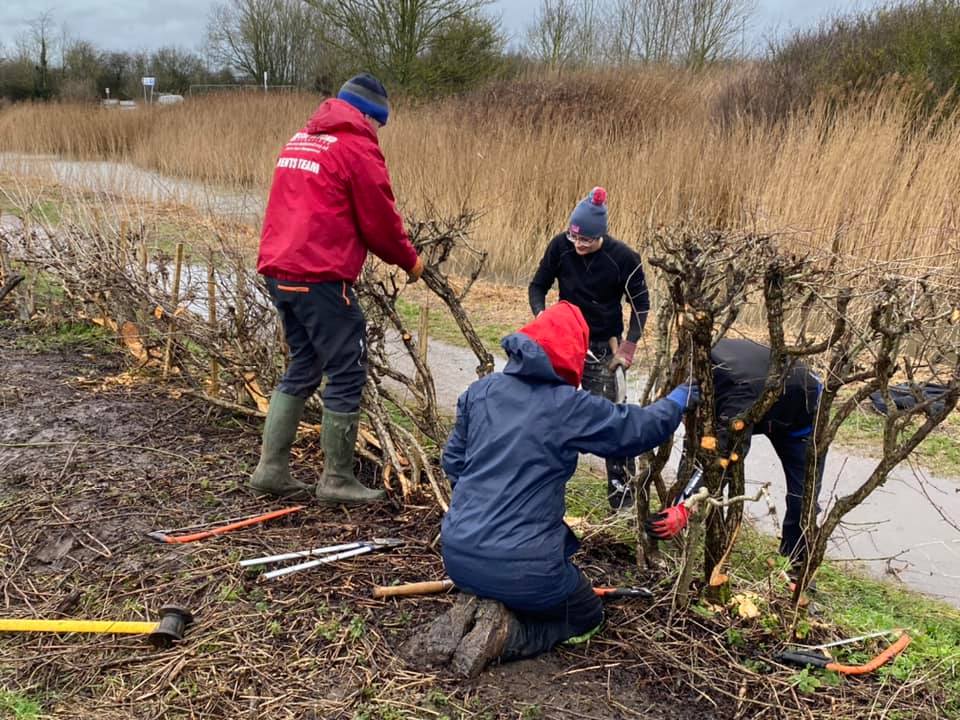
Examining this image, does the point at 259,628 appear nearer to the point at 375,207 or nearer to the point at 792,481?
the point at 375,207

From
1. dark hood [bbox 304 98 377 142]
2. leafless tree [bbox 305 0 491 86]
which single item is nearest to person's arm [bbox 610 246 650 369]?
dark hood [bbox 304 98 377 142]

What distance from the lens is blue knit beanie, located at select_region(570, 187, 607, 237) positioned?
4.22 m

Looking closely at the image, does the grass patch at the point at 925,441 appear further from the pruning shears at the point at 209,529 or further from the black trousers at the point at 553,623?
the pruning shears at the point at 209,529

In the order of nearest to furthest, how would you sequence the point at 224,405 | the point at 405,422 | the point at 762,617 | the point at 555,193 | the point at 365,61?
the point at 762,617, the point at 224,405, the point at 405,422, the point at 555,193, the point at 365,61

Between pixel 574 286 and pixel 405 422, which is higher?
pixel 574 286

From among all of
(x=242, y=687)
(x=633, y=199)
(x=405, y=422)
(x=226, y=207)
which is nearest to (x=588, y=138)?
(x=633, y=199)

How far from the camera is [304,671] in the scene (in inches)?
106

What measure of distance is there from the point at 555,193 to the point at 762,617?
8544 millimetres

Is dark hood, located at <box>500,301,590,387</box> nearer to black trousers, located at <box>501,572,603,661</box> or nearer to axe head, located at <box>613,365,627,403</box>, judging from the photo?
black trousers, located at <box>501,572,603,661</box>

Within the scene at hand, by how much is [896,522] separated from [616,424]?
9.10ft

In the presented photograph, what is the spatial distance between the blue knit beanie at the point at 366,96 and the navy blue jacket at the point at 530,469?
4.84 ft

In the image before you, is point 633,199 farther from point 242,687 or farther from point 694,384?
point 242,687

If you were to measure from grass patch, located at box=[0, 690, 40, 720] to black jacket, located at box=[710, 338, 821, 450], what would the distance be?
2537 mm

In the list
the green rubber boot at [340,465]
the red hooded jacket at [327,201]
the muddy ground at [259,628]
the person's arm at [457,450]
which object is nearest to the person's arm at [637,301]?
the muddy ground at [259,628]
